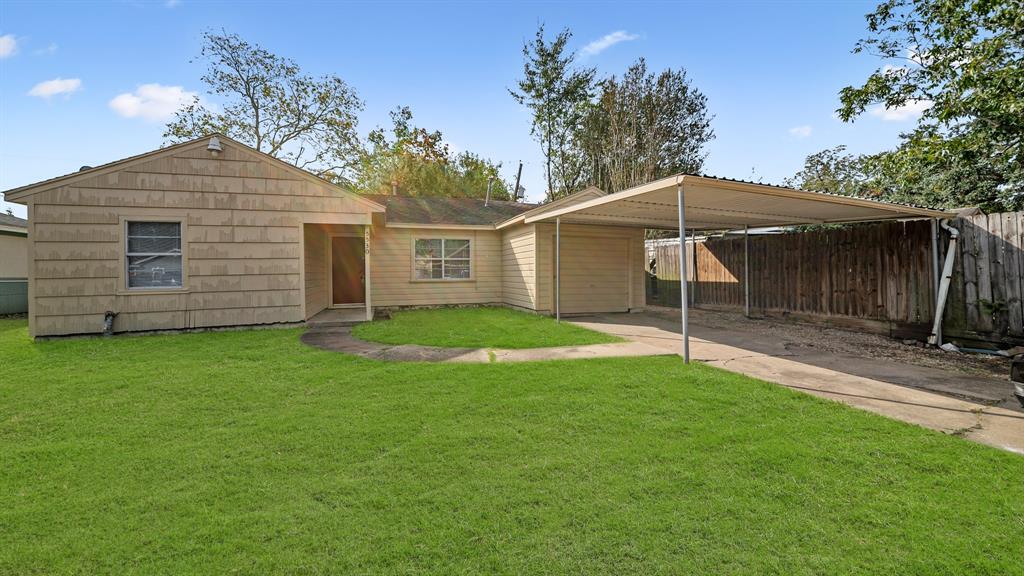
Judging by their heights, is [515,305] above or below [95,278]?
below

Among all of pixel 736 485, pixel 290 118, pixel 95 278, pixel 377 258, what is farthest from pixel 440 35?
pixel 736 485

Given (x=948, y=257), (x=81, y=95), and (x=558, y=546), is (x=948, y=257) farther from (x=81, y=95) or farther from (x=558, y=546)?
(x=81, y=95)

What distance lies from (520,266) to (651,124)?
14975 mm

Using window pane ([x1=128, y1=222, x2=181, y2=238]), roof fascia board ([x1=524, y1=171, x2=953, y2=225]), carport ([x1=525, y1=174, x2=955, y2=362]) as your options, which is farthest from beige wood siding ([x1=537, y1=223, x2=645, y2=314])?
window pane ([x1=128, y1=222, x2=181, y2=238])

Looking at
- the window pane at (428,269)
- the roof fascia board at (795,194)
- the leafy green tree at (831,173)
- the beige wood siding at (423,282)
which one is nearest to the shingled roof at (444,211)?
the beige wood siding at (423,282)

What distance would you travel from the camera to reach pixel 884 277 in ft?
25.6

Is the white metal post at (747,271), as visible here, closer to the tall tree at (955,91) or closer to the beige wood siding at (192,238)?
the tall tree at (955,91)

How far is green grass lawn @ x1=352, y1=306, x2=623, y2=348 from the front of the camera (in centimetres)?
679

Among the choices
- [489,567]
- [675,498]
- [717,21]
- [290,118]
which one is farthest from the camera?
[290,118]

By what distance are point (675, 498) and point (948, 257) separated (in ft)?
25.4

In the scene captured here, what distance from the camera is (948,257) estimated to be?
6.70m

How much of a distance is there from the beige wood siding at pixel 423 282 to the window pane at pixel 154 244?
4.38 m

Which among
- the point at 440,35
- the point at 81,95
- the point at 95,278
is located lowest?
the point at 95,278

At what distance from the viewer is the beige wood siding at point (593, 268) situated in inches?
418
